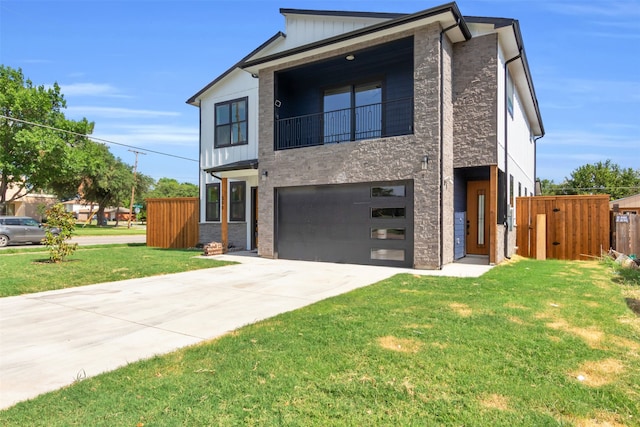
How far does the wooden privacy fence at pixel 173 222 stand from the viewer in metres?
16.9

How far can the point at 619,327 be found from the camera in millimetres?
4383

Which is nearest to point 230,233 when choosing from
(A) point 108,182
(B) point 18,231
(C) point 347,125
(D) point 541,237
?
(C) point 347,125

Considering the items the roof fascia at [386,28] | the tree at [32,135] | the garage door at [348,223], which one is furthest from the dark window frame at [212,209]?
the tree at [32,135]

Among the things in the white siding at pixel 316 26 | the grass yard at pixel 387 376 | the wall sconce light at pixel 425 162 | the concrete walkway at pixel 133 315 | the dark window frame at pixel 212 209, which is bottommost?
the concrete walkway at pixel 133 315

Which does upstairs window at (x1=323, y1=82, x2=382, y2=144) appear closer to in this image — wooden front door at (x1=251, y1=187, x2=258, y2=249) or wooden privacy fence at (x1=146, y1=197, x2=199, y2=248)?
wooden front door at (x1=251, y1=187, x2=258, y2=249)

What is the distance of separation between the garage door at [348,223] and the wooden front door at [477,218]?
402cm

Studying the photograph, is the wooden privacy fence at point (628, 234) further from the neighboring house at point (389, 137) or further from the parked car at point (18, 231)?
the parked car at point (18, 231)

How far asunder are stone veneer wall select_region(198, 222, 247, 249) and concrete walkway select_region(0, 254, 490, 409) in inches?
232

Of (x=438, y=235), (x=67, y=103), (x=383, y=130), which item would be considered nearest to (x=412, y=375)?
(x=438, y=235)

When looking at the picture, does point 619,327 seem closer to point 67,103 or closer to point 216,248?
point 216,248

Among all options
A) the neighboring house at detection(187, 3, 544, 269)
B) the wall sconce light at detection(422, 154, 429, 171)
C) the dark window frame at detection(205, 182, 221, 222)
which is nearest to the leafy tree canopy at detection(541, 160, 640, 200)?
the neighboring house at detection(187, 3, 544, 269)

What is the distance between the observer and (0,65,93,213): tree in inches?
1163

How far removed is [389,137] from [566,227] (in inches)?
273

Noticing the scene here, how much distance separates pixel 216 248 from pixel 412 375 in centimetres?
1134
